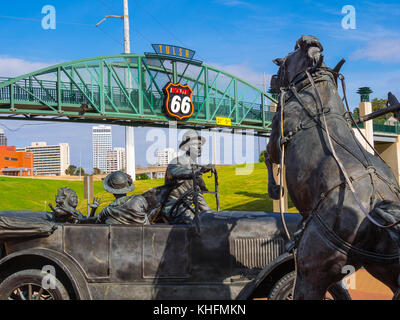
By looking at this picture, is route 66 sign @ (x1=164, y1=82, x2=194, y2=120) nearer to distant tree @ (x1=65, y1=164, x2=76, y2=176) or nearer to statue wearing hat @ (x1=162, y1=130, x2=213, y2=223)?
statue wearing hat @ (x1=162, y1=130, x2=213, y2=223)

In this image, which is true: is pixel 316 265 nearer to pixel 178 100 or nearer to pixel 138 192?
pixel 178 100

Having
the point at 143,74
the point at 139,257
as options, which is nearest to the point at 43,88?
the point at 143,74

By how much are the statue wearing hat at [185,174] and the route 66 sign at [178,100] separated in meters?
22.1

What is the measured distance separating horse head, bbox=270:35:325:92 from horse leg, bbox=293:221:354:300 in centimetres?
150

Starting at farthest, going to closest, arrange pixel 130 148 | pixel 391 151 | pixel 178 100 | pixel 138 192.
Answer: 1. pixel 130 148
2. pixel 138 192
3. pixel 178 100
4. pixel 391 151

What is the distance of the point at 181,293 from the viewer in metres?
5.00

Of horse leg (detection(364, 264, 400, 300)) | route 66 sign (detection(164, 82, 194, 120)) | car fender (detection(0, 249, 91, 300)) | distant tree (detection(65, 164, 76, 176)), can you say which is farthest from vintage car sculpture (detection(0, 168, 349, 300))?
distant tree (detection(65, 164, 76, 176))

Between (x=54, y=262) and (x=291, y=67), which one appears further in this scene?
(x=54, y=262)

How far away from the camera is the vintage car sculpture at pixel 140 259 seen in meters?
5.00

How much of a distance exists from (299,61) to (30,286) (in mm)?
3924

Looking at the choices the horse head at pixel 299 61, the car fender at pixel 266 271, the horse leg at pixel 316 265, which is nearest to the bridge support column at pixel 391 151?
the car fender at pixel 266 271

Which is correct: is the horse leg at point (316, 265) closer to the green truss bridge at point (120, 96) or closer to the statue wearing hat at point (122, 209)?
the statue wearing hat at point (122, 209)

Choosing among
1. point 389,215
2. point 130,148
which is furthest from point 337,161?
point 130,148

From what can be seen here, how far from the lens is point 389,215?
2.98 m
